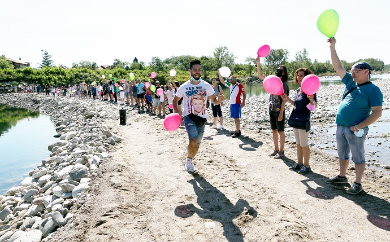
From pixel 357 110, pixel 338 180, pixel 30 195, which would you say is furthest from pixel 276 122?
pixel 30 195

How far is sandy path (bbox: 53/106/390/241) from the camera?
341 centimetres

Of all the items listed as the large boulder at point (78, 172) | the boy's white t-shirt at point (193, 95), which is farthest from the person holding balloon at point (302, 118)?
the large boulder at point (78, 172)

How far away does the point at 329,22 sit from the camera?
14.5 feet

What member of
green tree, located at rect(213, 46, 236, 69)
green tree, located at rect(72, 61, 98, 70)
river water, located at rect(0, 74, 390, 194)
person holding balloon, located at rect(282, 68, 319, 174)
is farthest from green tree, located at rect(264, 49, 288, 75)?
person holding balloon, located at rect(282, 68, 319, 174)

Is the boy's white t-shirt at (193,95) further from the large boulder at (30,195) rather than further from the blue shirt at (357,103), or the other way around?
the large boulder at (30,195)

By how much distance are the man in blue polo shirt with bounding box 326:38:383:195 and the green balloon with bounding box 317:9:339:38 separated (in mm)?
139

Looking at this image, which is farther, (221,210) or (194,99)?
(194,99)

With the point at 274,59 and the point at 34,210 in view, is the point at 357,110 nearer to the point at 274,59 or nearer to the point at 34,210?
the point at 34,210

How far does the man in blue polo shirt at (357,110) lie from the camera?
13.0 ft

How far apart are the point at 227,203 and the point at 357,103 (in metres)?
2.53

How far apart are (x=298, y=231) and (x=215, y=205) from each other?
4.22 feet

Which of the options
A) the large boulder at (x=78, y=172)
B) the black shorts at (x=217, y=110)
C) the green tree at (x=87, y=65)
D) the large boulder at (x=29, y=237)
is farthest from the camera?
the green tree at (x=87, y=65)

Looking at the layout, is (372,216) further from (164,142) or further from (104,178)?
(164,142)

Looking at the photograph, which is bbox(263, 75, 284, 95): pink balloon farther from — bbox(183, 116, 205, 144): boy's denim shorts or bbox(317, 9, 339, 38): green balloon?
bbox(183, 116, 205, 144): boy's denim shorts
